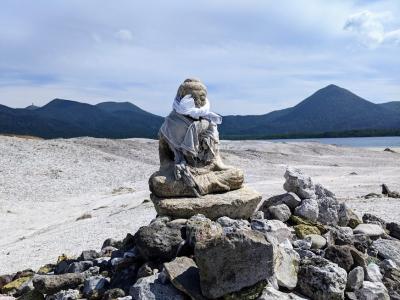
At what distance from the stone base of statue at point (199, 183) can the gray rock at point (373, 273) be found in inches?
126

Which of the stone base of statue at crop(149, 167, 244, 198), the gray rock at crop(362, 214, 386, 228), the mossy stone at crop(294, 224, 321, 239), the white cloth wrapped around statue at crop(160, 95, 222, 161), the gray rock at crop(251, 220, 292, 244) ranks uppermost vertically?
the white cloth wrapped around statue at crop(160, 95, 222, 161)

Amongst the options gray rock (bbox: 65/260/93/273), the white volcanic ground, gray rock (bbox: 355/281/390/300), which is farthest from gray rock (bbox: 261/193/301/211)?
the white volcanic ground

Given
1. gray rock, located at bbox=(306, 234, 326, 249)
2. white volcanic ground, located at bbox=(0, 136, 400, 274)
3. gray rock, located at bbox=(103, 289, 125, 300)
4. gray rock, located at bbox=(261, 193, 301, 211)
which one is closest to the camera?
gray rock, located at bbox=(103, 289, 125, 300)

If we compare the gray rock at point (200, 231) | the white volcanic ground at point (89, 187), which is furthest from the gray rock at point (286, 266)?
the white volcanic ground at point (89, 187)

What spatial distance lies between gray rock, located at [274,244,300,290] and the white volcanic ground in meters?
7.28

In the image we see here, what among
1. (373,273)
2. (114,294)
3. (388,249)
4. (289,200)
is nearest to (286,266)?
(373,273)

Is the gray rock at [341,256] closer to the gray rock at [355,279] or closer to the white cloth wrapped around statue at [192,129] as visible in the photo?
the gray rock at [355,279]

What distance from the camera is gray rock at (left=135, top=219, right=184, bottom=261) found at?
8.17 metres

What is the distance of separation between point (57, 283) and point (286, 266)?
369 centimetres

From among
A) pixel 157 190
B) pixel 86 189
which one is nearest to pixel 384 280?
pixel 157 190

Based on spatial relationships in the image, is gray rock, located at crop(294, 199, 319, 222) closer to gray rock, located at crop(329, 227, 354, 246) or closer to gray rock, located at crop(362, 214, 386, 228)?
gray rock, located at crop(329, 227, 354, 246)

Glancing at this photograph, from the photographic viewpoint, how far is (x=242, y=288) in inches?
277

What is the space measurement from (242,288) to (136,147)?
35.8m

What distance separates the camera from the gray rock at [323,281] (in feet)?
23.9
